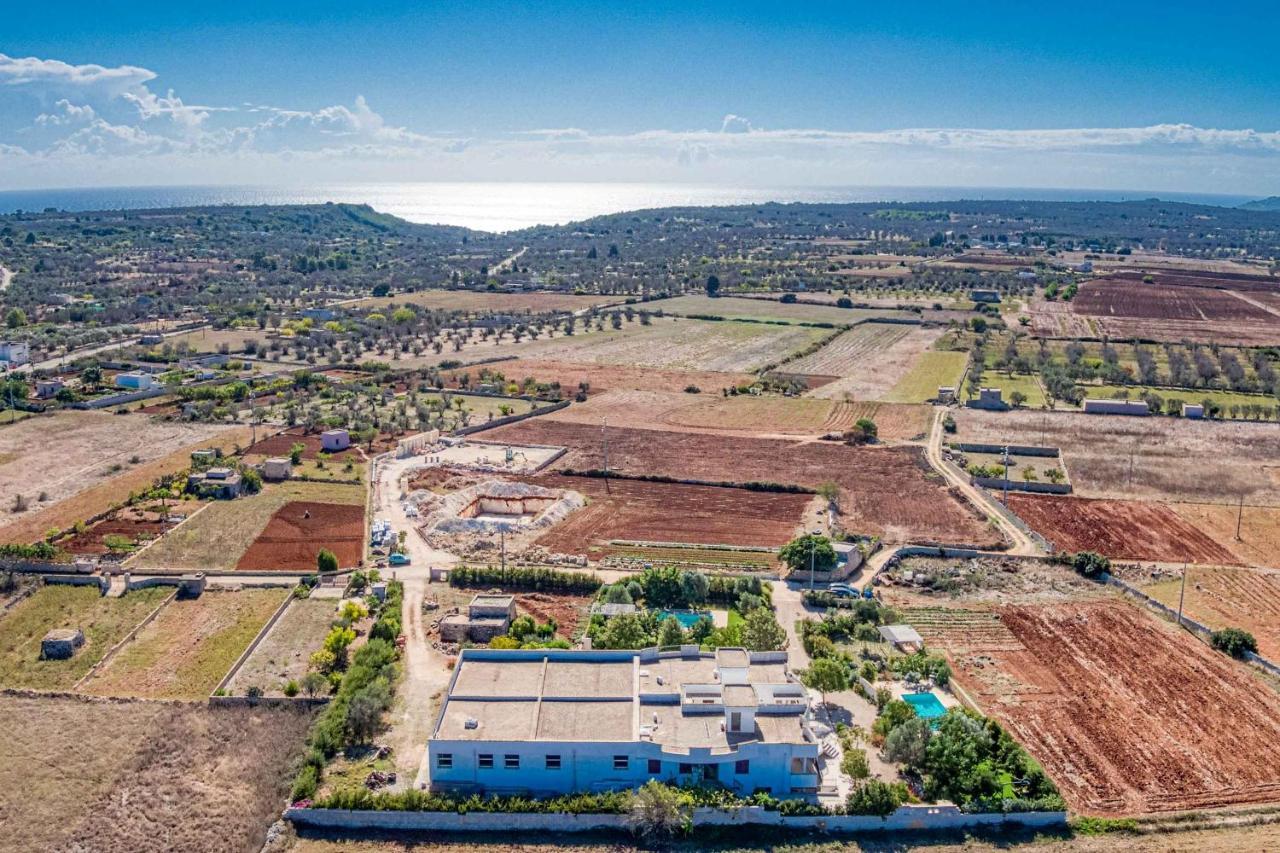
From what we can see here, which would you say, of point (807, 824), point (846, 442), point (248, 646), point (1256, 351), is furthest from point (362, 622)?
point (1256, 351)

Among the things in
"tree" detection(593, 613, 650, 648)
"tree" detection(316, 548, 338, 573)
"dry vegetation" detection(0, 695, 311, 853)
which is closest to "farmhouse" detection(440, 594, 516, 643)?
"tree" detection(593, 613, 650, 648)

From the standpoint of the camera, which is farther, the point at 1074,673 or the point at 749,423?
the point at 749,423

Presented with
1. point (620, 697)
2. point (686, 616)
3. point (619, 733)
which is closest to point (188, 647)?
point (620, 697)

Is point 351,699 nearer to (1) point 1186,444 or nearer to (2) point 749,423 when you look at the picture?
(2) point 749,423

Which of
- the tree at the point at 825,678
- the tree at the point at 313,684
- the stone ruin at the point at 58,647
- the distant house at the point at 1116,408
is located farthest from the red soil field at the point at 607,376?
the tree at the point at 825,678

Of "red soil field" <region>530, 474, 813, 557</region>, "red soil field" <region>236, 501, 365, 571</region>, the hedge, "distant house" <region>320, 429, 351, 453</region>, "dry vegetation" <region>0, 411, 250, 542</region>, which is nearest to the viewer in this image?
the hedge

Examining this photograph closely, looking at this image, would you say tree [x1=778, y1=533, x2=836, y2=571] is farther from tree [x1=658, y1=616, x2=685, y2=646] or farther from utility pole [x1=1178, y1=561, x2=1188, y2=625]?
utility pole [x1=1178, y1=561, x2=1188, y2=625]
